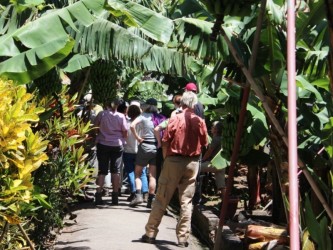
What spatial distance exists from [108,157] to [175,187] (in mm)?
3409

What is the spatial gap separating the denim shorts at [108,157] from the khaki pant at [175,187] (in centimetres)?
319

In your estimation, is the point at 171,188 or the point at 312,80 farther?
the point at 171,188

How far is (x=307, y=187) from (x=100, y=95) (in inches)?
172

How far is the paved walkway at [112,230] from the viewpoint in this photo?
901 cm

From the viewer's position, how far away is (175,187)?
9008 mm

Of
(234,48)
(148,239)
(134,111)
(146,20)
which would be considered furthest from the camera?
(134,111)

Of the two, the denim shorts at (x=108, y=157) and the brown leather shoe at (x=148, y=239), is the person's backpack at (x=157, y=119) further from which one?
the brown leather shoe at (x=148, y=239)

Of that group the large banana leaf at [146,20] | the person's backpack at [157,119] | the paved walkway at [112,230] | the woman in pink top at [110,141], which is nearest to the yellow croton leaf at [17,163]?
the large banana leaf at [146,20]

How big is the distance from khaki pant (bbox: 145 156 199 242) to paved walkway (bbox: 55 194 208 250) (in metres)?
0.26

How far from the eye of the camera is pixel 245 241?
27.1ft

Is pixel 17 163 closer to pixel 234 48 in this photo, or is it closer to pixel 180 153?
pixel 234 48

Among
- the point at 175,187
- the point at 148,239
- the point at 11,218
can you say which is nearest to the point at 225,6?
the point at 11,218

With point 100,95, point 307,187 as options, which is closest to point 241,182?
point 100,95

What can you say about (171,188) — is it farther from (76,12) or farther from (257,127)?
(76,12)
